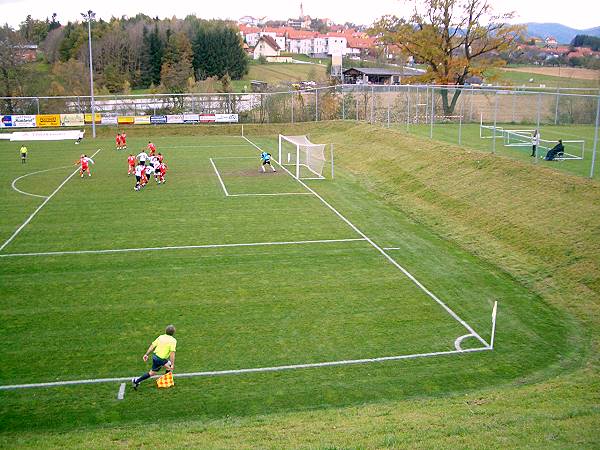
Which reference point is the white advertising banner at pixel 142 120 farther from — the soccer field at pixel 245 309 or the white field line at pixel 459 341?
the white field line at pixel 459 341

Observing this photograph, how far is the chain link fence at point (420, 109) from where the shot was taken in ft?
117

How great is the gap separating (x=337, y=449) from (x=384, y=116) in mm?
41679

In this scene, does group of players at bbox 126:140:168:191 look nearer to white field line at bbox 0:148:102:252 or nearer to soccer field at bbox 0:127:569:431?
soccer field at bbox 0:127:569:431

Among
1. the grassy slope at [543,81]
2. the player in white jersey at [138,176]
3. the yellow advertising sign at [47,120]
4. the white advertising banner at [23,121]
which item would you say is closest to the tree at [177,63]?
the yellow advertising sign at [47,120]

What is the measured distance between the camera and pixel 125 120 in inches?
2425

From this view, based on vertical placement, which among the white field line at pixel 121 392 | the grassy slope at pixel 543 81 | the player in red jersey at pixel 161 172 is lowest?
the white field line at pixel 121 392

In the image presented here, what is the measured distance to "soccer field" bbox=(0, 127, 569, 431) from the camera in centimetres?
1254

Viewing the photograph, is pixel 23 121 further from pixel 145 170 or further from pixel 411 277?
pixel 411 277

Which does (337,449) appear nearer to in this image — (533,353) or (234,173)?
Answer: (533,353)

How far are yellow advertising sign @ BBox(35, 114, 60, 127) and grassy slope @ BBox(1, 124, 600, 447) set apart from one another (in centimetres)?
3367

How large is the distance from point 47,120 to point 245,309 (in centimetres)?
5153

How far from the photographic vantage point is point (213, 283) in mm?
18453

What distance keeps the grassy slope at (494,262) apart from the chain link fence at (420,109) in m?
2.19

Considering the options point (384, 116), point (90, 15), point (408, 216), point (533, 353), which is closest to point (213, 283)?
point (533, 353)
